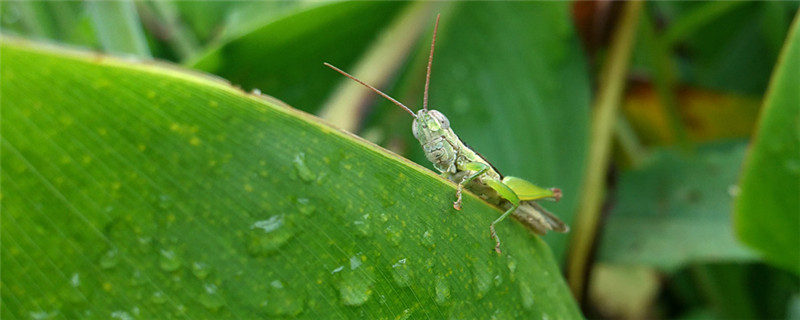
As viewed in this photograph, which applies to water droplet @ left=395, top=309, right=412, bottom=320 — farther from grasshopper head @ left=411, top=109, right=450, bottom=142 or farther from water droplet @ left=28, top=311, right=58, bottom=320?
grasshopper head @ left=411, top=109, right=450, bottom=142

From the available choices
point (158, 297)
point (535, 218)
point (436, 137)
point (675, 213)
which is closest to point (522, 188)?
point (535, 218)

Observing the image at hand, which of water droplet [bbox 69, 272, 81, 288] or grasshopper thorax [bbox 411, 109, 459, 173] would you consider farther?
grasshopper thorax [bbox 411, 109, 459, 173]

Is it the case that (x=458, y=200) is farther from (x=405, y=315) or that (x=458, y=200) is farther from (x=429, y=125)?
(x=429, y=125)

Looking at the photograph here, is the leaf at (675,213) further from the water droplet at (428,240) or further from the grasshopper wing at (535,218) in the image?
the water droplet at (428,240)

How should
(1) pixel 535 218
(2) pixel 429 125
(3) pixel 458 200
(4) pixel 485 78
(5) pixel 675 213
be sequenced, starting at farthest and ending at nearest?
(5) pixel 675 213, (4) pixel 485 78, (2) pixel 429 125, (1) pixel 535 218, (3) pixel 458 200

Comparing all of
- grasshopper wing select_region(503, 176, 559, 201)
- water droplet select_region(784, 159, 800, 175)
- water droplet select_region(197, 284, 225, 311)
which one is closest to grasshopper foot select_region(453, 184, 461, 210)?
water droplet select_region(197, 284, 225, 311)
